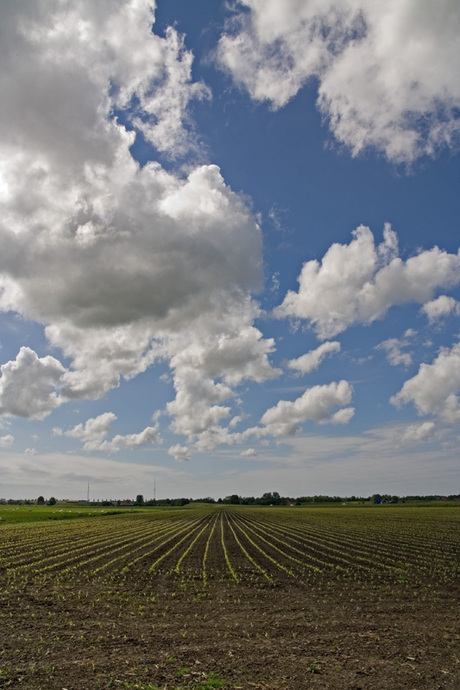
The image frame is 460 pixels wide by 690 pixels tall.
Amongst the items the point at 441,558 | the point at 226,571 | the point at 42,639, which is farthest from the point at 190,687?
the point at 441,558

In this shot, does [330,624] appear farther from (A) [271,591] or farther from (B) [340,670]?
(A) [271,591]

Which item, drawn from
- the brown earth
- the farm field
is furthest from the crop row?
the brown earth

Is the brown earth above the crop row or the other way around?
above

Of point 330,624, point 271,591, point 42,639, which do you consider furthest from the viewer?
point 271,591

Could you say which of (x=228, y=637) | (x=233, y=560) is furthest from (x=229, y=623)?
(x=233, y=560)

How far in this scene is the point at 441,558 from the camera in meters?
33.1

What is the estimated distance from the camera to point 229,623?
16.1 meters

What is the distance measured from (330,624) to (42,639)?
9.44 meters

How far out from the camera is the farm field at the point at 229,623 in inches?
451

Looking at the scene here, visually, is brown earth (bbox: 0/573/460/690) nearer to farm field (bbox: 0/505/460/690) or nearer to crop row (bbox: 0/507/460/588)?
farm field (bbox: 0/505/460/690)

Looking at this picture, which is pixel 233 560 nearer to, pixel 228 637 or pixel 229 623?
pixel 229 623

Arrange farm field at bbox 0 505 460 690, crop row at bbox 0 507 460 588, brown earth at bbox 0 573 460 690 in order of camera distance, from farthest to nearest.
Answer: crop row at bbox 0 507 460 588 < farm field at bbox 0 505 460 690 < brown earth at bbox 0 573 460 690

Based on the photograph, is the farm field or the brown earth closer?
the brown earth

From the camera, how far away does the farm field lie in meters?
11.5
